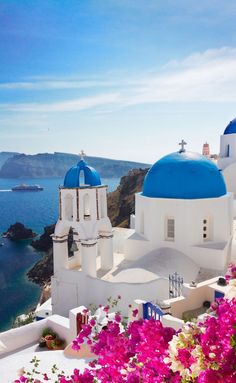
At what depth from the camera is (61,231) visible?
12758 millimetres

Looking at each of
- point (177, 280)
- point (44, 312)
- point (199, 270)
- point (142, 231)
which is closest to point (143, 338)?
point (177, 280)

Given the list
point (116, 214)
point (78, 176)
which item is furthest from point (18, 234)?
point (78, 176)

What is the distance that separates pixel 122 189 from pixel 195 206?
44559mm

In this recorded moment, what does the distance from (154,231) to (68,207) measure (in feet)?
11.2

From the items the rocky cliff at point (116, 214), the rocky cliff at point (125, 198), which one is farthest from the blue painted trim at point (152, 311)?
the rocky cliff at point (125, 198)

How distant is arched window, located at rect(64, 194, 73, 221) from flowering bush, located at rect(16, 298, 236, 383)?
8.60m

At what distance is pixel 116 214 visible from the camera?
5122 centimetres

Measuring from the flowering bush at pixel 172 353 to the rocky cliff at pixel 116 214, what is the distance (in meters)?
31.8

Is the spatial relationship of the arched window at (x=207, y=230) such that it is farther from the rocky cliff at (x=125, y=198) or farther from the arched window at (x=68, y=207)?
the rocky cliff at (x=125, y=198)

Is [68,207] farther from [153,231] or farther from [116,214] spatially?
[116,214]

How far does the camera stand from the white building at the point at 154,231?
1209 cm

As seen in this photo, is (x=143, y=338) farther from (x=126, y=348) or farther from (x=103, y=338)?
(x=103, y=338)

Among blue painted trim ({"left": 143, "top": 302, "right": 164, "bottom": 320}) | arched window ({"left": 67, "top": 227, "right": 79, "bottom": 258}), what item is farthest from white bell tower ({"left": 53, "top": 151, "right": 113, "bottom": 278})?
blue painted trim ({"left": 143, "top": 302, "right": 164, "bottom": 320})

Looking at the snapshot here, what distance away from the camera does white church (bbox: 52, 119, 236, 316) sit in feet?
39.7
